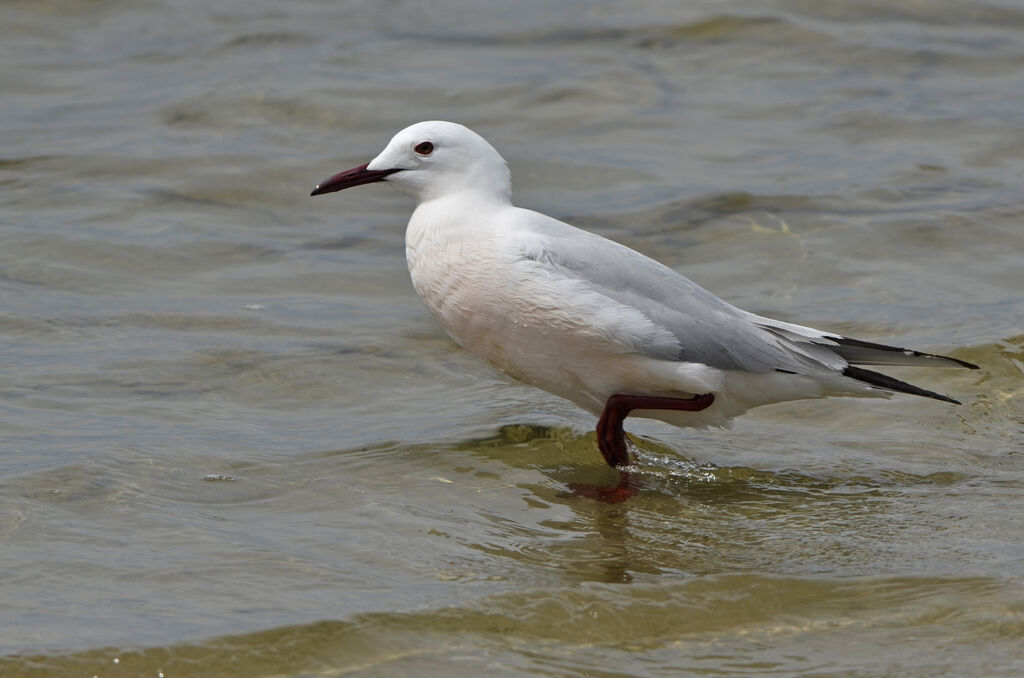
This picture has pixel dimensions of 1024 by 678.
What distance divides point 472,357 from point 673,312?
6.92 feet

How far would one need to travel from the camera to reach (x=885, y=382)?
580 centimetres

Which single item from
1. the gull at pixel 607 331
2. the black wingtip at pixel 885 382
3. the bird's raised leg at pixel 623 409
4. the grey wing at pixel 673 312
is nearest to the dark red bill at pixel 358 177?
the gull at pixel 607 331

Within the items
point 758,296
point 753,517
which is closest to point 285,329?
point 758,296

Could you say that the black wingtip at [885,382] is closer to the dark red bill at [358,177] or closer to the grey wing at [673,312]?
the grey wing at [673,312]

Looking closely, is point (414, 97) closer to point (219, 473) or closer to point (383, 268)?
point (383, 268)

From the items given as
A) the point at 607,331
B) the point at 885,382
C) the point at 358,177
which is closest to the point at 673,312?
the point at 607,331

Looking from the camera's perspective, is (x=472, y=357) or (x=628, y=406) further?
(x=472, y=357)

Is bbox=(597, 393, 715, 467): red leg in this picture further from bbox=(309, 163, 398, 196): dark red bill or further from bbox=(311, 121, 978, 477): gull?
bbox=(309, 163, 398, 196): dark red bill

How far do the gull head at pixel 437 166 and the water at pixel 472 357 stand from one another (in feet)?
3.55

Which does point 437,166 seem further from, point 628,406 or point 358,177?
point 628,406

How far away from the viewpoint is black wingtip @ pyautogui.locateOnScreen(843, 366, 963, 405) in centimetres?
576

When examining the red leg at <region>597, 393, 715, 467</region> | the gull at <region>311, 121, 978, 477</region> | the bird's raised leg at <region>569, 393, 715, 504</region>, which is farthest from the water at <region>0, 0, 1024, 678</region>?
the gull at <region>311, 121, 978, 477</region>

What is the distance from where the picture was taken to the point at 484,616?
452 centimetres

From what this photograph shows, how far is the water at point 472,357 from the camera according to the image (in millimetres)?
4516
